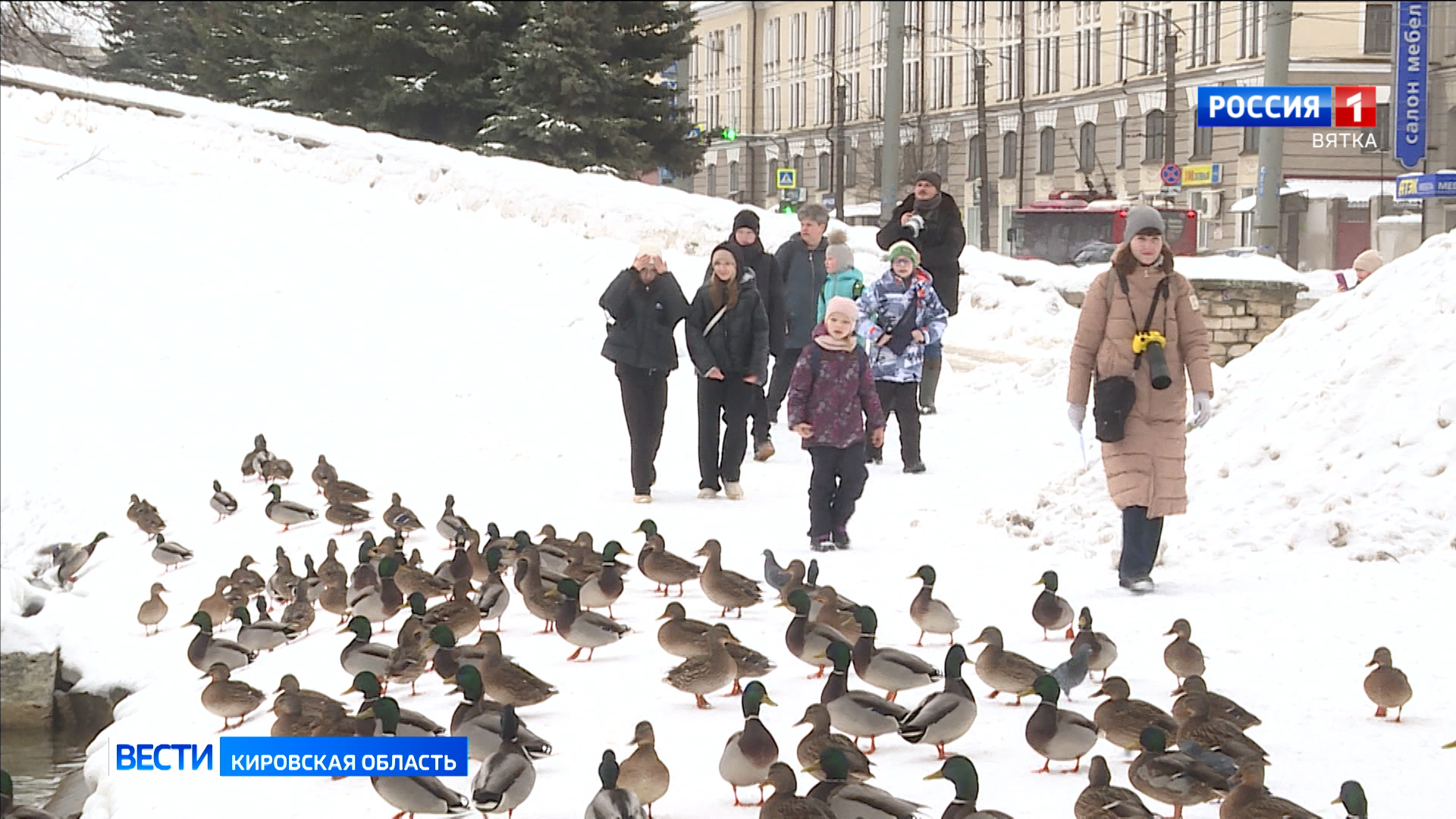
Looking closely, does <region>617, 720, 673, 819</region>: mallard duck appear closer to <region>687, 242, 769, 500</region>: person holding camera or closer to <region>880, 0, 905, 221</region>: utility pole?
<region>687, 242, 769, 500</region>: person holding camera

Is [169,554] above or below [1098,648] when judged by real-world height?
below

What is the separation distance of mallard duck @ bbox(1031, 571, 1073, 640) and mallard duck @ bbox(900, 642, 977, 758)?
1.88 meters

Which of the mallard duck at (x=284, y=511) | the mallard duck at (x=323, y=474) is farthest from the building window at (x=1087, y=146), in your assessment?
the mallard duck at (x=284, y=511)

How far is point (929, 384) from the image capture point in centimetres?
1602

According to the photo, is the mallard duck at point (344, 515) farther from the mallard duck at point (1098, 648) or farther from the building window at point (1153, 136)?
the building window at point (1153, 136)

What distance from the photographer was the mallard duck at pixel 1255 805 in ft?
17.1

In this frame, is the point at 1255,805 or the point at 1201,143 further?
the point at 1201,143

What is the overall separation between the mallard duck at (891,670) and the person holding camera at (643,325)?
17.1 feet

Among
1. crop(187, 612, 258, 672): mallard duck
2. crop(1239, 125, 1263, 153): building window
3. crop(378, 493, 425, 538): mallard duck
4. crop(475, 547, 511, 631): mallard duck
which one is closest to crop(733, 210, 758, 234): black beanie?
crop(378, 493, 425, 538): mallard duck

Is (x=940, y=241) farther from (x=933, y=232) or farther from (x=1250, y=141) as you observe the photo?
(x=1250, y=141)

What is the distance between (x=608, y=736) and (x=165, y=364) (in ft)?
41.0

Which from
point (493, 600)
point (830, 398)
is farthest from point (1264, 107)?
point (493, 600)

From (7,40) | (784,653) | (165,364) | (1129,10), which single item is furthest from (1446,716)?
(1129,10)

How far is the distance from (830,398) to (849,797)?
16.7 ft
